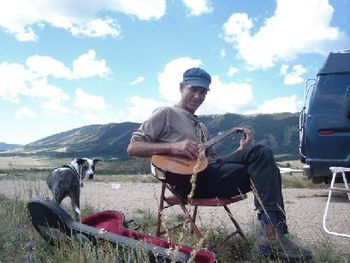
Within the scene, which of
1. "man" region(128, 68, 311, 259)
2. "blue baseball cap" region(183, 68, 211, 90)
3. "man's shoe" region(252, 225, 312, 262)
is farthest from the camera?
"blue baseball cap" region(183, 68, 211, 90)

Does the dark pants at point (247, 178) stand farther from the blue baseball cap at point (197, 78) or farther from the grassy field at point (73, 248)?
the blue baseball cap at point (197, 78)

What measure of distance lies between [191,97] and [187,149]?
764mm

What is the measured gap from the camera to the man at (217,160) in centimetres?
341

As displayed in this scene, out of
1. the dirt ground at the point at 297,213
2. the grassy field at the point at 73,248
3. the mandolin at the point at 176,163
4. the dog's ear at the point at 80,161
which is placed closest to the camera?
the grassy field at the point at 73,248

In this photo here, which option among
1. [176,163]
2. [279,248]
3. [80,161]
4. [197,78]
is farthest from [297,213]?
[279,248]

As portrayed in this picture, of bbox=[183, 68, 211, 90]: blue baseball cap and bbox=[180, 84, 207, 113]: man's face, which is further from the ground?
bbox=[183, 68, 211, 90]: blue baseball cap

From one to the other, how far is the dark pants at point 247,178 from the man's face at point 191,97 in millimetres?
569

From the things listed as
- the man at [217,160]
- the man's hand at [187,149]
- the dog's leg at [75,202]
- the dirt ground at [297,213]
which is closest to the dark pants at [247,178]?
the man at [217,160]

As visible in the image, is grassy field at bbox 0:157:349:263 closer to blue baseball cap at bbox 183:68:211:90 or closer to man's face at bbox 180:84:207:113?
man's face at bbox 180:84:207:113

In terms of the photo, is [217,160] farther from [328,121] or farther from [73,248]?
[328,121]

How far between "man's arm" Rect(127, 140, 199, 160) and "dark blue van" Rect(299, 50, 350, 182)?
476 cm

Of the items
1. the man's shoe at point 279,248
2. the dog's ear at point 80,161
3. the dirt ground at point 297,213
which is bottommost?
the dirt ground at point 297,213

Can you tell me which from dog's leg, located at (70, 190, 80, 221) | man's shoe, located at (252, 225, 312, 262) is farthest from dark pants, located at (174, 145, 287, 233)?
dog's leg, located at (70, 190, 80, 221)

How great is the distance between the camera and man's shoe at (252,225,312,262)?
3.25 meters
